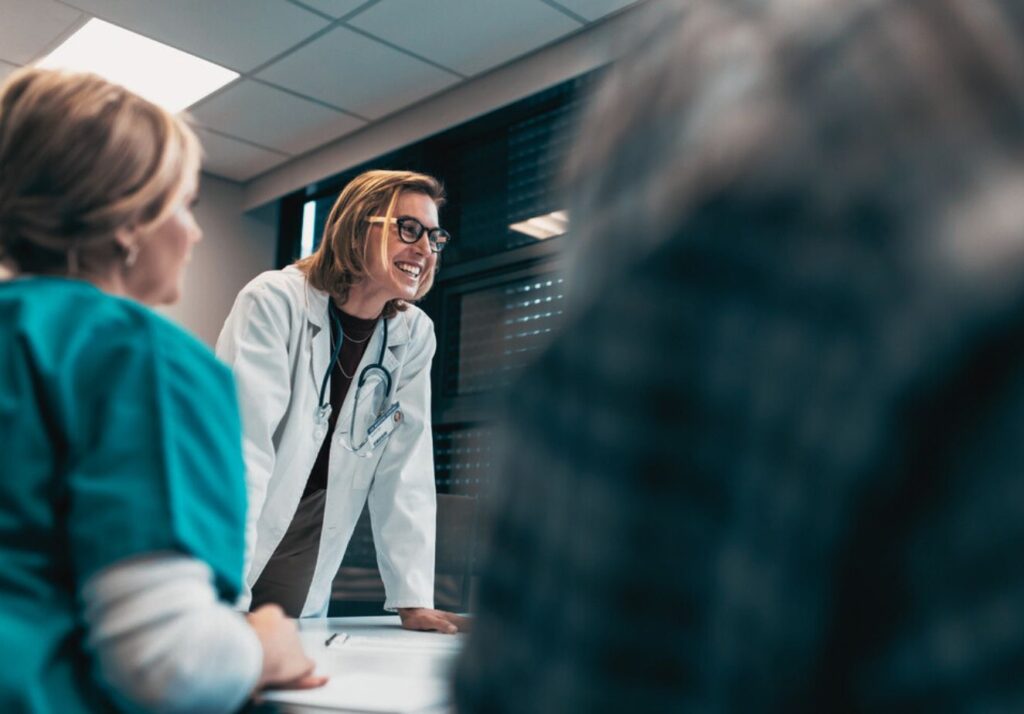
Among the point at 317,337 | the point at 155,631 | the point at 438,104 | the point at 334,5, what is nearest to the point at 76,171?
the point at 155,631

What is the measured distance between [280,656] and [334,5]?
9.15 feet

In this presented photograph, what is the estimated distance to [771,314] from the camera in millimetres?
198

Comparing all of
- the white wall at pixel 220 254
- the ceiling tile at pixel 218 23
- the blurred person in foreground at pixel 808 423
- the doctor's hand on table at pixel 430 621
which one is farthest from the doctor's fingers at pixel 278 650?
the white wall at pixel 220 254

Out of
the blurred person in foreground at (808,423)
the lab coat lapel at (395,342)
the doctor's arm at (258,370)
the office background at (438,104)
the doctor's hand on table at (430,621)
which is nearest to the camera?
the blurred person in foreground at (808,423)

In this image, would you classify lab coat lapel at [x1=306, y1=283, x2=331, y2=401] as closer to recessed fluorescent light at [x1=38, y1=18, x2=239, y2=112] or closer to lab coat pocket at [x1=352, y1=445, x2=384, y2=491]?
lab coat pocket at [x1=352, y1=445, x2=384, y2=491]

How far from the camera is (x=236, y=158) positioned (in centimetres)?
436

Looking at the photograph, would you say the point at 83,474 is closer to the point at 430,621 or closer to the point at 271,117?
the point at 430,621

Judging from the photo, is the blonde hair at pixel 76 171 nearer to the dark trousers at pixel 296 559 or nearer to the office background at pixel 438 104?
the dark trousers at pixel 296 559

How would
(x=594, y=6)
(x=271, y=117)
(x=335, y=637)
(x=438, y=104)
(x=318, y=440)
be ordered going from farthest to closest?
(x=271, y=117)
(x=438, y=104)
(x=594, y=6)
(x=318, y=440)
(x=335, y=637)

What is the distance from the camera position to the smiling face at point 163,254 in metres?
0.68

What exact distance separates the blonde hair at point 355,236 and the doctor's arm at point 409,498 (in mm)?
150

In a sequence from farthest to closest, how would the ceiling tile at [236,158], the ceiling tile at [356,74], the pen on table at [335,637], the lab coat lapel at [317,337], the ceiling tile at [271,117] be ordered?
the ceiling tile at [236,158]
the ceiling tile at [271,117]
the ceiling tile at [356,74]
the lab coat lapel at [317,337]
the pen on table at [335,637]

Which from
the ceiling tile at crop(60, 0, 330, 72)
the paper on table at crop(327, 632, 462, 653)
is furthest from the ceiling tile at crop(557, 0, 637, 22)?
the paper on table at crop(327, 632, 462, 653)

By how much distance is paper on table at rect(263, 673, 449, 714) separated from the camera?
68 cm
